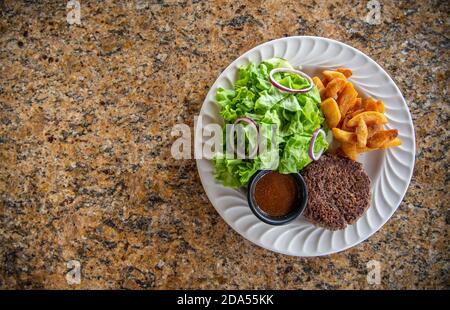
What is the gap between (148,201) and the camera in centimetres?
157

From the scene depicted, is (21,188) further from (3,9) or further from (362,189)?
(362,189)

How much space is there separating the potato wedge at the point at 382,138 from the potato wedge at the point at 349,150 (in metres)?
0.05

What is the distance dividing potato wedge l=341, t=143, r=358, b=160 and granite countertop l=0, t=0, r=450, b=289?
0.36 metres

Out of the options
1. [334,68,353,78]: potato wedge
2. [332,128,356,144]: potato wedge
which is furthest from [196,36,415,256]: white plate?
[332,128,356,144]: potato wedge

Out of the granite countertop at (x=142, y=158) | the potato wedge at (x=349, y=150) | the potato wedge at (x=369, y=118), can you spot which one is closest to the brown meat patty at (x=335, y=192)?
the potato wedge at (x=349, y=150)

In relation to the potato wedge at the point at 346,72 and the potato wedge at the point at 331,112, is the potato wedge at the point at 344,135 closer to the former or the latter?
the potato wedge at the point at 331,112

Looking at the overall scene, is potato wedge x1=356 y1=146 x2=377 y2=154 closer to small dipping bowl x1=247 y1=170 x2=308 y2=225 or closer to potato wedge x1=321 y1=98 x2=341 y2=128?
potato wedge x1=321 y1=98 x2=341 y2=128

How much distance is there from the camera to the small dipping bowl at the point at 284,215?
133 centimetres

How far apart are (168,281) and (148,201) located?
0.98 feet

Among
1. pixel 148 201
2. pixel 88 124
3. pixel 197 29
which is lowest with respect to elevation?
pixel 148 201

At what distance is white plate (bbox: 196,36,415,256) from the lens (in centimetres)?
146

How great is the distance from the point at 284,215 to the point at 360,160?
1.23ft

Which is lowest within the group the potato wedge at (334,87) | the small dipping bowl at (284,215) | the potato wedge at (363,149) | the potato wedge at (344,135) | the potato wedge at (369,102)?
the small dipping bowl at (284,215)

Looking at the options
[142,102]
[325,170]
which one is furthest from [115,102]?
[325,170]
